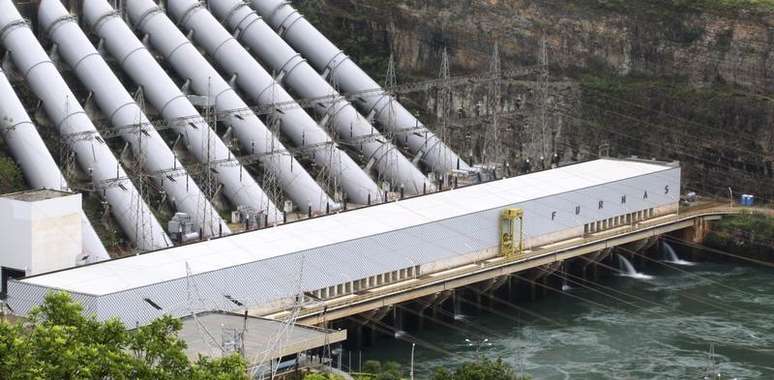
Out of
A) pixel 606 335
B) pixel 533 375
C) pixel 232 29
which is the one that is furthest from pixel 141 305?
pixel 232 29

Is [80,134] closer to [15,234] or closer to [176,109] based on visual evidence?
[176,109]

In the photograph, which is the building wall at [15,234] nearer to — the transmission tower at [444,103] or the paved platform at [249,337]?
the paved platform at [249,337]

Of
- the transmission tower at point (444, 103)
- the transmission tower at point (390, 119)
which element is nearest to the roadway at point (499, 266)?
the transmission tower at point (444, 103)

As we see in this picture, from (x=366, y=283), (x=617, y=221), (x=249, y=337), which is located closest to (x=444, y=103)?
(x=617, y=221)

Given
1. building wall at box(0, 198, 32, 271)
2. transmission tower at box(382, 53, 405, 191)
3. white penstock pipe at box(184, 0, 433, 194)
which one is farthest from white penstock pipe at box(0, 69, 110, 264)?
transmission tower at box(382, 53, 405, 191)

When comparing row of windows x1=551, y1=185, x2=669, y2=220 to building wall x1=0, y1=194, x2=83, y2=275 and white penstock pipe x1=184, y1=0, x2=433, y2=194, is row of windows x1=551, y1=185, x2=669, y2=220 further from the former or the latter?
building wall x1=0, y1=194, x2=83, y2=275

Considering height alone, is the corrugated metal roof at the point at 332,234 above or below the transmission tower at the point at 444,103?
below
